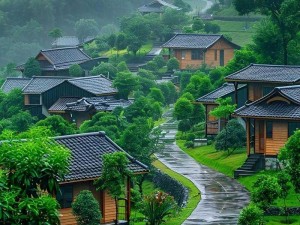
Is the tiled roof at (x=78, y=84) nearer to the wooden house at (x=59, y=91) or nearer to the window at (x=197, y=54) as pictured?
Answer: the wooden house at (x=59, y=91)

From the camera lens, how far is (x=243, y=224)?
1464 inches

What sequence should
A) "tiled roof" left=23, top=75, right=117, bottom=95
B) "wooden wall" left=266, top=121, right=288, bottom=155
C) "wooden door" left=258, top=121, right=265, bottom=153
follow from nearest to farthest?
1. "wooden wall" left=266, top=121, right=288, bottom=155
2. "wooden door" left=258, top=121, right=265, bottom=153
3. "tiled roof" left=23, top=75, right=117, bottom=95

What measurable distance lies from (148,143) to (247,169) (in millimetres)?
5104

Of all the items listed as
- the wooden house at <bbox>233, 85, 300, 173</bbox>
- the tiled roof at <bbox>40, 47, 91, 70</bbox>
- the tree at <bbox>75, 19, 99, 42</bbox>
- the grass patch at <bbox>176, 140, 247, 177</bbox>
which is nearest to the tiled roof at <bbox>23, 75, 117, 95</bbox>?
the tiled roof at <bbox>40, 47, 91, 70</bbox>

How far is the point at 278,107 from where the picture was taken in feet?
166

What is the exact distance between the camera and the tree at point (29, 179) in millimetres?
25125

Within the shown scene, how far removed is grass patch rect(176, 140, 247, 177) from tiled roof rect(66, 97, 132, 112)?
8911mm

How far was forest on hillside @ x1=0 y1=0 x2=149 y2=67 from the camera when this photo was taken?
138 meters

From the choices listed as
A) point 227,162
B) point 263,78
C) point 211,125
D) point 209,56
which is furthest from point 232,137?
point 209,56

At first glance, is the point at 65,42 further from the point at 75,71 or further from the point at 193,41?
the point at 75,71

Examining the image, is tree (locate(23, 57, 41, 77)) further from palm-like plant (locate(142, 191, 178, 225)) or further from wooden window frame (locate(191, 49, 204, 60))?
palm-like plant (locate(142, 191, 178, 225))

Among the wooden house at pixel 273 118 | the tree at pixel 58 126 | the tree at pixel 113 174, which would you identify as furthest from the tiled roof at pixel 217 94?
the tree at pixel 113 174

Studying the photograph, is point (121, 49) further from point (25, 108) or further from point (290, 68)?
point (290, 68)

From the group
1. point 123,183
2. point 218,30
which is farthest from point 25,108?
point 123,183
